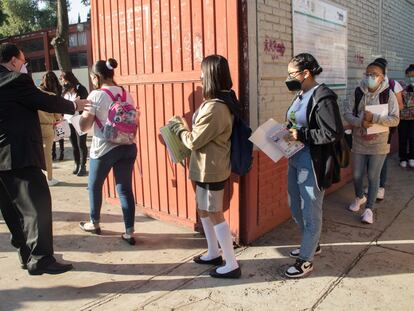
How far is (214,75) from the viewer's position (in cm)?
318

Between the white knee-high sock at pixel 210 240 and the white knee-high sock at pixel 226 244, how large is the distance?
6.9 inches

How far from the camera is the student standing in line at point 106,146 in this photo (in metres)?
3.92

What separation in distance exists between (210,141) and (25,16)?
4500 cm

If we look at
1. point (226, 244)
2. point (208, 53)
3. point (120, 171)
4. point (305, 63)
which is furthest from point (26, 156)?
point (305, 63)

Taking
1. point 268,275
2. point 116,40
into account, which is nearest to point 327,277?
point 268,275

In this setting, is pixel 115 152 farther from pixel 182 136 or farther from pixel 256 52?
pixel 256 52

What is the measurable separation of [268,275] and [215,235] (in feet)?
1.88

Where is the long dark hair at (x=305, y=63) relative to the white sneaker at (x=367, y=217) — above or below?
above

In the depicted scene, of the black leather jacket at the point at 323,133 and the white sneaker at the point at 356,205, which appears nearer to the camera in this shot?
the black leather jacket at the point at 323,133

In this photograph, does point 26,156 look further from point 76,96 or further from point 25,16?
point 25,16

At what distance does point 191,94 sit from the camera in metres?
4.22

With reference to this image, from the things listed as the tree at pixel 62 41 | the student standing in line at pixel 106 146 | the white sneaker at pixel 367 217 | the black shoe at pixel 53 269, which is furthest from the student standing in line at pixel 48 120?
the tree at pixel 62 41

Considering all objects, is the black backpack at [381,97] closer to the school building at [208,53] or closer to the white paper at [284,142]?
the school building at [208,53]

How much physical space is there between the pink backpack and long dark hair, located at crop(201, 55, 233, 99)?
1018mm
